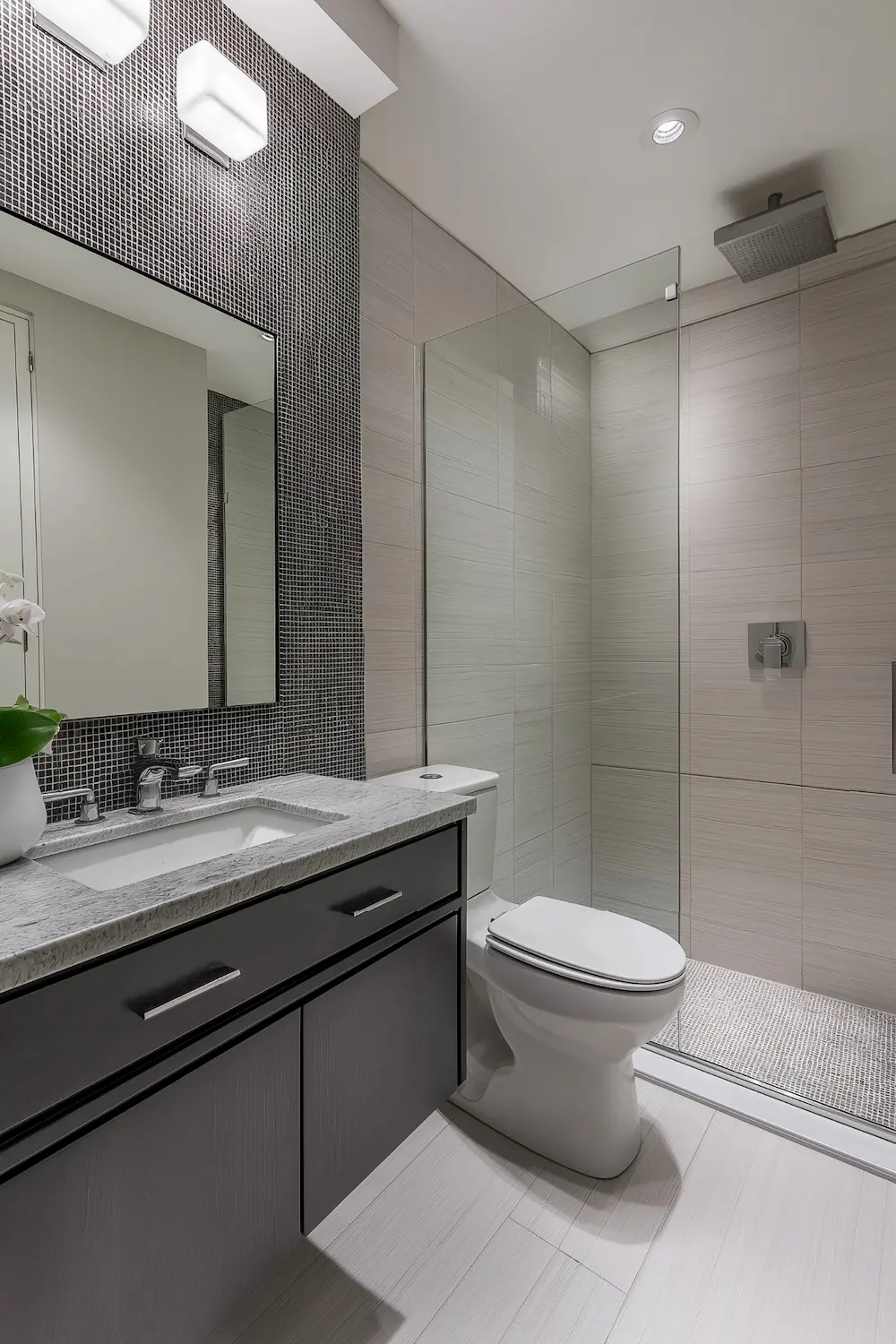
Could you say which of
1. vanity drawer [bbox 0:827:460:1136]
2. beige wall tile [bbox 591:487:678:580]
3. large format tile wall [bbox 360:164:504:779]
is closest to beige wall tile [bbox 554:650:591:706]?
beige wall tile [bbox 591:487:678:580]

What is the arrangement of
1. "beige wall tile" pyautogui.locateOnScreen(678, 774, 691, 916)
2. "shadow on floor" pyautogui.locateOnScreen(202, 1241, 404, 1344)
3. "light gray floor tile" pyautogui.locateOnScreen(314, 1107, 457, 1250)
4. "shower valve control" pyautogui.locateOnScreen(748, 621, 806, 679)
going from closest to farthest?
"shadow on floor" pyautogui.locateOnScreen(202, 1241, 404, 1344)
"light gray floor tile" pyautogui.locateOnScreen(314, 1107, 457, 1250)
"shower valve control" pyautogui.locateOnScreen(748, 621, 806, 679)
"beige wall tile" pyautogui.locateOnScreen(678, 774, 691, 916)

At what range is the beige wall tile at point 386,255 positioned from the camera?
1.93 m

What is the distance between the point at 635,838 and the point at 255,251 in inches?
70.5

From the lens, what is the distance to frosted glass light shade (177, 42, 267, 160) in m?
1.32

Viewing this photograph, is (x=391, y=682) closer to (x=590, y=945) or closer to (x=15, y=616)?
(x=590, y=945)

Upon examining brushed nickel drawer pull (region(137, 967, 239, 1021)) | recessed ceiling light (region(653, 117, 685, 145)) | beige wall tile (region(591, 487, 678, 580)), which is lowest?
brushed nickel drawer pull (region(137, 967, 239, 1021))

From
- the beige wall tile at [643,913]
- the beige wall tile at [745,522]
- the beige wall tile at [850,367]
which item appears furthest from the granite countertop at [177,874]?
the beige wall tile at [850,367]

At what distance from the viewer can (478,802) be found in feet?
6.25

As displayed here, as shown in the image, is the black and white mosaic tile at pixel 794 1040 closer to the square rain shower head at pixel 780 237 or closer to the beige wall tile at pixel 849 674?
the beige wall tile at pixel 849 674

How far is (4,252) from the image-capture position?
1123 millimetres

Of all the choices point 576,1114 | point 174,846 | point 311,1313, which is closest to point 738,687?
point 576,1114

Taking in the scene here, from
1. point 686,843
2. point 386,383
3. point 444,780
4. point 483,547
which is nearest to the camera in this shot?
point 444,780

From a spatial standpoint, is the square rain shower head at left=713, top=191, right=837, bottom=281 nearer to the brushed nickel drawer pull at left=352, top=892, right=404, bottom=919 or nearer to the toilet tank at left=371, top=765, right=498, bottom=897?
the toilet tank at left=371, top=765, right=498, bottom=897

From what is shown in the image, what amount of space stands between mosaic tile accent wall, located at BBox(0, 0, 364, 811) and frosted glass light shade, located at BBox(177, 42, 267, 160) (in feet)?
0.14
